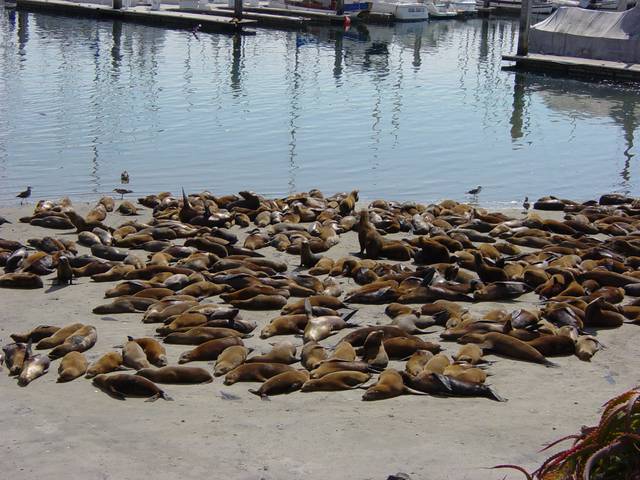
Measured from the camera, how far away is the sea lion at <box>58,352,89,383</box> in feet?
23.7

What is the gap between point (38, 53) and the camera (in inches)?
1499

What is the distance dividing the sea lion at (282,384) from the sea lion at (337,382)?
0.07 m

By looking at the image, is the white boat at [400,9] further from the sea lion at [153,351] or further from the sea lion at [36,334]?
the sea lion at [153,351]

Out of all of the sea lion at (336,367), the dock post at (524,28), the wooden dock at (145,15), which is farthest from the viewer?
the wooden dock at (145,15)

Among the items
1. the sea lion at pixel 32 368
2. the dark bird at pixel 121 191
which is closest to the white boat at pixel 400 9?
the dark bird at pixel 121 191

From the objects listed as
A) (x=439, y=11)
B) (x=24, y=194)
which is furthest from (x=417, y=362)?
(x=439, y=11)

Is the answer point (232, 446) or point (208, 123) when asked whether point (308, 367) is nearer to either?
point (232, 446)

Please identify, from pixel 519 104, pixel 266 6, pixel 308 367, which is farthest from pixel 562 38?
pixel 308 367

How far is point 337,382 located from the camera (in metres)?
7.03

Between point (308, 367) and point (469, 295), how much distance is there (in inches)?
109

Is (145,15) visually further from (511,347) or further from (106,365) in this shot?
(511,347)

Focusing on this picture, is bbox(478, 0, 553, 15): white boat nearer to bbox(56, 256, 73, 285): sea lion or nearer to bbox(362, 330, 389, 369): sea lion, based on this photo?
bbox(56, 256, 73, 285): sea lion

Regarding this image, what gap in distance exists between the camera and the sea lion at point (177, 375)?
7184 mm

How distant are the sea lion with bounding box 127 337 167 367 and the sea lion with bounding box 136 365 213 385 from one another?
0.27 meters
